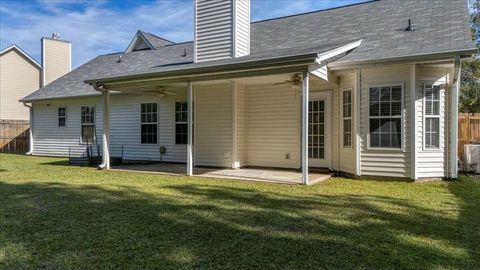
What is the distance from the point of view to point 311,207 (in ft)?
18.4

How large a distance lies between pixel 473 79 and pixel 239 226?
23502 mm

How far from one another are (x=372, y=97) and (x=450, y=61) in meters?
1.75

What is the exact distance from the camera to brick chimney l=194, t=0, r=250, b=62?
426 inches

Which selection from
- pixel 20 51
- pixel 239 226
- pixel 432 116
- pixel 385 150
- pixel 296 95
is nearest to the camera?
pixel 239 226

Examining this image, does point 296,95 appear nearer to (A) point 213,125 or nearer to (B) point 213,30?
(A) point 213,125

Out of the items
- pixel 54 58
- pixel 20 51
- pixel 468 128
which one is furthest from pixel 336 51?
pixel 20 51

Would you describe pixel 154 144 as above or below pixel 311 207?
above

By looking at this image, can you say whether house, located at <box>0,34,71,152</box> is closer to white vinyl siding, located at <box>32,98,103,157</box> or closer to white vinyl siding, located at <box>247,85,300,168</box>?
white vinyl siding, located at <box>32,98,103,157</box>

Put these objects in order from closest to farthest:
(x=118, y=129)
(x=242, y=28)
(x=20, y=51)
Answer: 1. (x=242, y=28)
2. (x=118, y=129)
3. (x=20, y=51)

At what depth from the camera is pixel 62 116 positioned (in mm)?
16125

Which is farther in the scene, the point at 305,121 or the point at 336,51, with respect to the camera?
the point at 336,51

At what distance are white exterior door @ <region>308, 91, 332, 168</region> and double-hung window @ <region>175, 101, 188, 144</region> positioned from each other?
175 inches

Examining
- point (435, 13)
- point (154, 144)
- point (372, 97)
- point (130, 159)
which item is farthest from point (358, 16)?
point (130, 159)

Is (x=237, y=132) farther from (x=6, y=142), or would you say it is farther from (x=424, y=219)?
(x=6, y=142)
